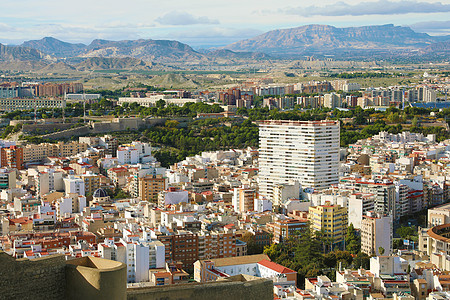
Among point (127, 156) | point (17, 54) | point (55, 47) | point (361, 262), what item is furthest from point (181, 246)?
point (55, 47)

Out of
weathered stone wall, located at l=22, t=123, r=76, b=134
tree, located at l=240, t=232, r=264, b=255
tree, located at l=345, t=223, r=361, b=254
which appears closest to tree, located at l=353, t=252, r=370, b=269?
tree, located at l=345, t=223, r=361, b=254

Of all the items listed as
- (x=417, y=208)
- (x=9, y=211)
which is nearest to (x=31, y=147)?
(x=9, y=211)

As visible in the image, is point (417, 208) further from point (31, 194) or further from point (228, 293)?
point (228, 293)

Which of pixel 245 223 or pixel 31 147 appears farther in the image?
pixel 31 147

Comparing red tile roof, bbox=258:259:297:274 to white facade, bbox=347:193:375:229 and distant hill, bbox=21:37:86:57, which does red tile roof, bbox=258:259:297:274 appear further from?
distant hill, bbox=21:37:86:57

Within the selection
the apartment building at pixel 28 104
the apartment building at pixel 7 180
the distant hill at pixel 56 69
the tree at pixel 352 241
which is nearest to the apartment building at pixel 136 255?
the tree at pixel 352 241
